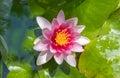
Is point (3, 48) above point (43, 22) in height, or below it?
below

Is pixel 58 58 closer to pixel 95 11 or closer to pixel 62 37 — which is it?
pixel 62 37

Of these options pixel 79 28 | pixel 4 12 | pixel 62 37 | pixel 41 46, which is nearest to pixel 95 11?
pixel 79 28

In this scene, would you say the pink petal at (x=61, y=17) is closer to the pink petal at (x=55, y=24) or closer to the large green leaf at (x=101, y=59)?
the pink petal at (x=55, y=24)

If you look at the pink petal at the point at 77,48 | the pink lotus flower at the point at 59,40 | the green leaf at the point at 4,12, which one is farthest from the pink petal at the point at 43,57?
the green leaf at the point at 4,12

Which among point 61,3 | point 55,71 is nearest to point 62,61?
point 55,71

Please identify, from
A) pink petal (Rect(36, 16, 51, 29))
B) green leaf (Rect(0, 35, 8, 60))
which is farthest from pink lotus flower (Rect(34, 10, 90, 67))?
green leaf (Rect(0, 35, 8, 60))

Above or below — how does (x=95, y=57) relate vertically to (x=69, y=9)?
below

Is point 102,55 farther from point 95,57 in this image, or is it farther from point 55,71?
point 55,71
